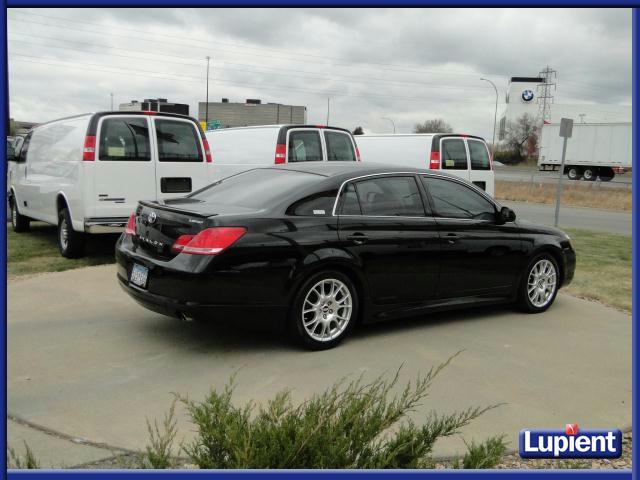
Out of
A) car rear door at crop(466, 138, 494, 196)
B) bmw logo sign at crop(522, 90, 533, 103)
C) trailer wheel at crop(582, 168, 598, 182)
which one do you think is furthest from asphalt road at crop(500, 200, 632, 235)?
bmw logo sign at crop(522, 90, 533, 103)

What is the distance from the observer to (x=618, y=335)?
616 centimetres

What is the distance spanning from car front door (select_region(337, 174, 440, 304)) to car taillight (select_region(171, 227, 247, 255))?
91 centimetres

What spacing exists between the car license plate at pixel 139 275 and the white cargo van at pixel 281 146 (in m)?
7.22

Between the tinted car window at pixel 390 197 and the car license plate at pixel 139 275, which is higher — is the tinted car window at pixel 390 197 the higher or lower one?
the higher one

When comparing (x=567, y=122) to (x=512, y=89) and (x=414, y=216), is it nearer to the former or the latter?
(x=414, y=216)

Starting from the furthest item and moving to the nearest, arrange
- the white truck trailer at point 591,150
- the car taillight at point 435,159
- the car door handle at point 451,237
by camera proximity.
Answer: the white truck trailer at point 591,150 < the car taillight at point 435,159 < the car door handle at point 451,237

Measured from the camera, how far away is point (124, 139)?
360 inches

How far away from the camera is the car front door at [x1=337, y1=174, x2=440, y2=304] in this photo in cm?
550

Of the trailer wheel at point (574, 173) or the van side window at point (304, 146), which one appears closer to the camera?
the van side window at point (304, 146)

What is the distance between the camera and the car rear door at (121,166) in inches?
351

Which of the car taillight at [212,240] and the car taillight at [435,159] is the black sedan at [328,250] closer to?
the car taillight at [212,240]

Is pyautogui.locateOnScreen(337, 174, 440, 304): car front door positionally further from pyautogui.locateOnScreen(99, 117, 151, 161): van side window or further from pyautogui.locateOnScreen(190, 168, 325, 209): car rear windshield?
pyautogui.locateOnScreen(99, 117, 151, 161): van side window

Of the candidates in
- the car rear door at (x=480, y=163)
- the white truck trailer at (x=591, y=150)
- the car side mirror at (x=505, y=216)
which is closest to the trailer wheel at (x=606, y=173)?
the white truck trailer at (x=591, y=150)

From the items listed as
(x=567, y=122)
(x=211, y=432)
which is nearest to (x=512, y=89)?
A: (x=567, y=122)
